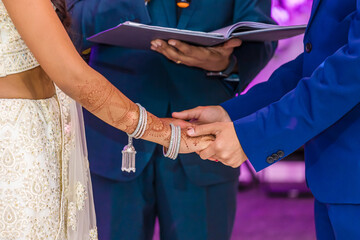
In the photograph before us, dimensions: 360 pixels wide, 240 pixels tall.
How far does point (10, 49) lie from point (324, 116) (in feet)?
2.61

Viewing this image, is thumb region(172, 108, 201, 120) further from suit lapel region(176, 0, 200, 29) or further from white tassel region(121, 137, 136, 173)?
suit lapel region(176, 0, 200, 29)

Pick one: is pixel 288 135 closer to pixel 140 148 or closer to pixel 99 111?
pixel 99 111

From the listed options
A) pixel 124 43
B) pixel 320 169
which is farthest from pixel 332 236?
pixel 124 43

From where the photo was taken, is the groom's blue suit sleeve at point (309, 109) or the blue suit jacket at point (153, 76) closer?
the groom's blue suit sleeve at point (309, 109)

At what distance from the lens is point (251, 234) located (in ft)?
12.1

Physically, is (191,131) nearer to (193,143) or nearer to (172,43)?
(193,143)

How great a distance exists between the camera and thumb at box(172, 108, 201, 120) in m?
1.59

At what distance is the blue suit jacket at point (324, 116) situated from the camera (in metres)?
1.12

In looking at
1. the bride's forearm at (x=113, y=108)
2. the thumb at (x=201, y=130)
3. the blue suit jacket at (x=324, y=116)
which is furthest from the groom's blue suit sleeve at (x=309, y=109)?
the bride's forearm at (x=113, y=108)

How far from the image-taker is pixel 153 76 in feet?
5.73

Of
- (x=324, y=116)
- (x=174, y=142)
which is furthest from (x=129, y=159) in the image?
(x=324, y=116)

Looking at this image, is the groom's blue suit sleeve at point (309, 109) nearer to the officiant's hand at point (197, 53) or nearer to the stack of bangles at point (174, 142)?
the stack of bangles at point (174, 142)

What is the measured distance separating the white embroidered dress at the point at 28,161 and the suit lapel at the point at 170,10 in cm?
61

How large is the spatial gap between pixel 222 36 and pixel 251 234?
254 centimetres
